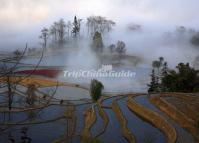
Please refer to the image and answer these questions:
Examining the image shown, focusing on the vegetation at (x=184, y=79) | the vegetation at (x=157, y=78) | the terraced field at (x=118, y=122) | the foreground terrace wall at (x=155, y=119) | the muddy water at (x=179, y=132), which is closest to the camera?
the muddy water at (x=179, y=132)

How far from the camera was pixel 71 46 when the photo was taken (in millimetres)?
46750

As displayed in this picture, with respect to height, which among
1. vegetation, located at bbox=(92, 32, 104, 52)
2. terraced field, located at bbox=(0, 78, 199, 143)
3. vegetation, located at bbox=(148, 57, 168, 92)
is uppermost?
vegetation, located at bbox=(92, 32, 104, 52)

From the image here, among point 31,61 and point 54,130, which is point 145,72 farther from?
point 54,130

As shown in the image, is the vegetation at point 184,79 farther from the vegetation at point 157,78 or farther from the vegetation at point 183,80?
the vegetation at point 157,78

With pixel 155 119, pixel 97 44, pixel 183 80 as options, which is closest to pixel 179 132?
pixel 155 119

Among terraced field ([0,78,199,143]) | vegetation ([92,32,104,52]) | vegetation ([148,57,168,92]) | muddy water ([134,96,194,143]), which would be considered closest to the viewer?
muddy water ([134,96,194,143])

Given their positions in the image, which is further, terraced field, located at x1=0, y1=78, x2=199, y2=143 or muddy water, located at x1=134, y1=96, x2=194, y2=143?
terraced field, located at x1=0, y1=78, x2=199, y2=143

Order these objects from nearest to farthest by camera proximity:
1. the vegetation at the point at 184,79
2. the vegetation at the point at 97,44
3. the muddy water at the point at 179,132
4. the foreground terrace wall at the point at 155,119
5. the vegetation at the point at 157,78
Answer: the muddy water at the point at 179,132 → the foreground terrace wall at the point at 155,119 → the vegetation at the point at 184,79 → the vegetation at the point at 157,78 → the vegetation at the point at 97,44

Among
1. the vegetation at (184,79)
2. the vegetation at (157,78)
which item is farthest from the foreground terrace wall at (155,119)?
the vegetation at (157,78)

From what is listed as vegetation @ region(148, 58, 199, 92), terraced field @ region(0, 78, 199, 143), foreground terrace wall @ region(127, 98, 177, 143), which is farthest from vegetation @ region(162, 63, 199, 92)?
foreground terrace wall @ region(127, 98, 177, 143)

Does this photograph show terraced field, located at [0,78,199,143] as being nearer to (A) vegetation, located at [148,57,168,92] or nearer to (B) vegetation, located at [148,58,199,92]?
(B) vegetation, located at [148,58,199,92]

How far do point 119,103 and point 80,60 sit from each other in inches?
766

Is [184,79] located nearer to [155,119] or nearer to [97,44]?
[155,119]

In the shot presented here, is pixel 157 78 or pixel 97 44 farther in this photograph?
pixel 97 44
